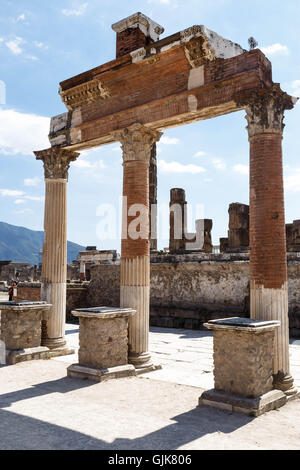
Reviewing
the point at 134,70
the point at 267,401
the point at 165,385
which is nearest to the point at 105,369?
the point at 165,385

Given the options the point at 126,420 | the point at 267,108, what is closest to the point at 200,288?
the point at 267,108

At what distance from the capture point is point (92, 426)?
4.13 meters

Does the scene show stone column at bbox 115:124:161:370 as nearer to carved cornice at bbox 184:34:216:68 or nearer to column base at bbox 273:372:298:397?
carved cornice at bbox 184:34:216:68

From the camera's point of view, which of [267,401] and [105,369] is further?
[105,369]

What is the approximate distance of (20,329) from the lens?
304 inches

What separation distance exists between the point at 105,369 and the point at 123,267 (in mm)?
1813

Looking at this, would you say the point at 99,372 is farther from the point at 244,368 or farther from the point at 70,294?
the point at 70,294

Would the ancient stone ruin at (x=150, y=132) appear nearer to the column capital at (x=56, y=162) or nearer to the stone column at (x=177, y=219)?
the column capital at (x=56, y=162)

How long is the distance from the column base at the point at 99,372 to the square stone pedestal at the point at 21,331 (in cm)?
161


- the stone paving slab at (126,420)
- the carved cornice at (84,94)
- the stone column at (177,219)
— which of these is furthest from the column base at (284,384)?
the stone column at (177,219)

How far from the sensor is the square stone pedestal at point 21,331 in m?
7.61

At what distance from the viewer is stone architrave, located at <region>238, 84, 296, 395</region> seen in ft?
17.9

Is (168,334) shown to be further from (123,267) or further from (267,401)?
(267,401)
